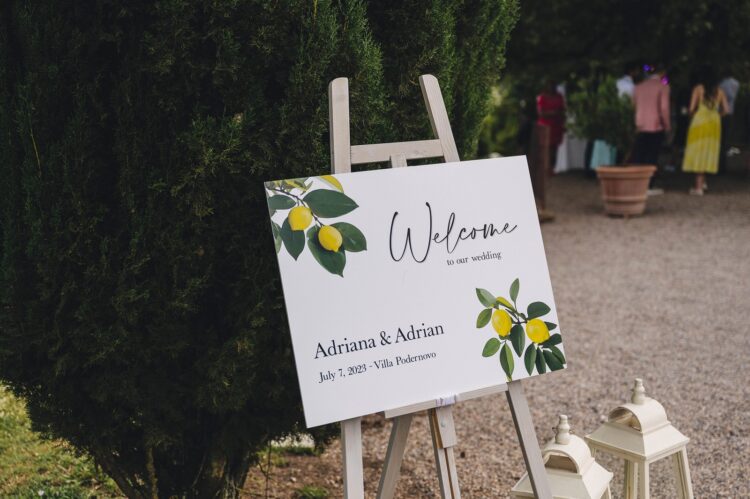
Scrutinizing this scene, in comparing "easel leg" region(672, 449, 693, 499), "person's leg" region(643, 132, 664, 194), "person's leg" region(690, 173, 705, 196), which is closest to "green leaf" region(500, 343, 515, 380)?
"easel leg" region(672, 449, 693, 499)

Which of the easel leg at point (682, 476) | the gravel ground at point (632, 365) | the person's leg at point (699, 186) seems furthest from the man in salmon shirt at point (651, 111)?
the easel leg at point (682, 476)

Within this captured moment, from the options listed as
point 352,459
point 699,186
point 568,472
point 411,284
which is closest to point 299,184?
point 411,284

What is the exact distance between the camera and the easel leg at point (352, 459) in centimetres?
223

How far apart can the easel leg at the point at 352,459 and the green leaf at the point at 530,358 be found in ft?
1.90

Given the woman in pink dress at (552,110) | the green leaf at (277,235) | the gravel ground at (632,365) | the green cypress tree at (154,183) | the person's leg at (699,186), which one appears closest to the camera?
the green leaf at (277,235)

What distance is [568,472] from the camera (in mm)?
2518

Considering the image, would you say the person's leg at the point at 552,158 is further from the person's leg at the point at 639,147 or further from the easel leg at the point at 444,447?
the easel leg at the point at 444,447

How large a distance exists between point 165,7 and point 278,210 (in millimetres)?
694

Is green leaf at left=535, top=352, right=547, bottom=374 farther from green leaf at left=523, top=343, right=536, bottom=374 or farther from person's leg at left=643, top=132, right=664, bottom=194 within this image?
person's leg at left=643, top=132, right=664, bottom=194

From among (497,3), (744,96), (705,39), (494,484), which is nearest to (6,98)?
(497,3)

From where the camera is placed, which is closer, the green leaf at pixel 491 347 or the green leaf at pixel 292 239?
the green leaf at pixel 292 239

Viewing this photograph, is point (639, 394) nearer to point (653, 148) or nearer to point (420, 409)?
point (420, 409)

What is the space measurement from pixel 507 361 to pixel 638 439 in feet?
2.16

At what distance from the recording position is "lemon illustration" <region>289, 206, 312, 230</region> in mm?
2186
